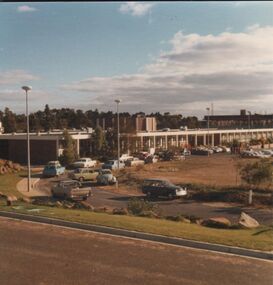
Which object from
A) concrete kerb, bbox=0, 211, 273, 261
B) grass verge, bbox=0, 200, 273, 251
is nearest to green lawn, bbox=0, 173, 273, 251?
grass verge, bbox=0, 200, 273, 251

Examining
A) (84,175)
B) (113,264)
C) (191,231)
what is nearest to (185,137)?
(84,175)

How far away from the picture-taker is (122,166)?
51.4 metres

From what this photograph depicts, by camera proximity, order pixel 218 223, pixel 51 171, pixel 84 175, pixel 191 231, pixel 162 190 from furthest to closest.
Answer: pixel 51 171 < pixel 84 175 < pixel 162 190 < pixel 218 223 < pixel 191 231

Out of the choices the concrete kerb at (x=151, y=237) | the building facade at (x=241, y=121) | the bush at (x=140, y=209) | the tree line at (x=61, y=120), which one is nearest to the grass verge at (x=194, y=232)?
the concrete kerb at (x=151, y=237)

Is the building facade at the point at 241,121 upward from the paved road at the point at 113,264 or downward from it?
upward

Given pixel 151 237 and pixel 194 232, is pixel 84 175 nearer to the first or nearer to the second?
pixel 194 232

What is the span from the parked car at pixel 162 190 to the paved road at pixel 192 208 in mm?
437

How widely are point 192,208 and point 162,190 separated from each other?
417 centimetres

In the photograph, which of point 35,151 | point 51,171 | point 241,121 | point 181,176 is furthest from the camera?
point 241,121

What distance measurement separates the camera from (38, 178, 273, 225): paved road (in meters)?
22.0

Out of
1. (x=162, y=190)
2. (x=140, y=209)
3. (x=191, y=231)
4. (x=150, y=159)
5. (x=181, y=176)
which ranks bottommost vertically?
(x=181, y=176)

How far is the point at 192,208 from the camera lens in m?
24.5

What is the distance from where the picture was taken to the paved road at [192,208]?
2205 cm

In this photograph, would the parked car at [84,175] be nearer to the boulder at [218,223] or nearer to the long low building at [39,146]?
the long low building at [39,146]
